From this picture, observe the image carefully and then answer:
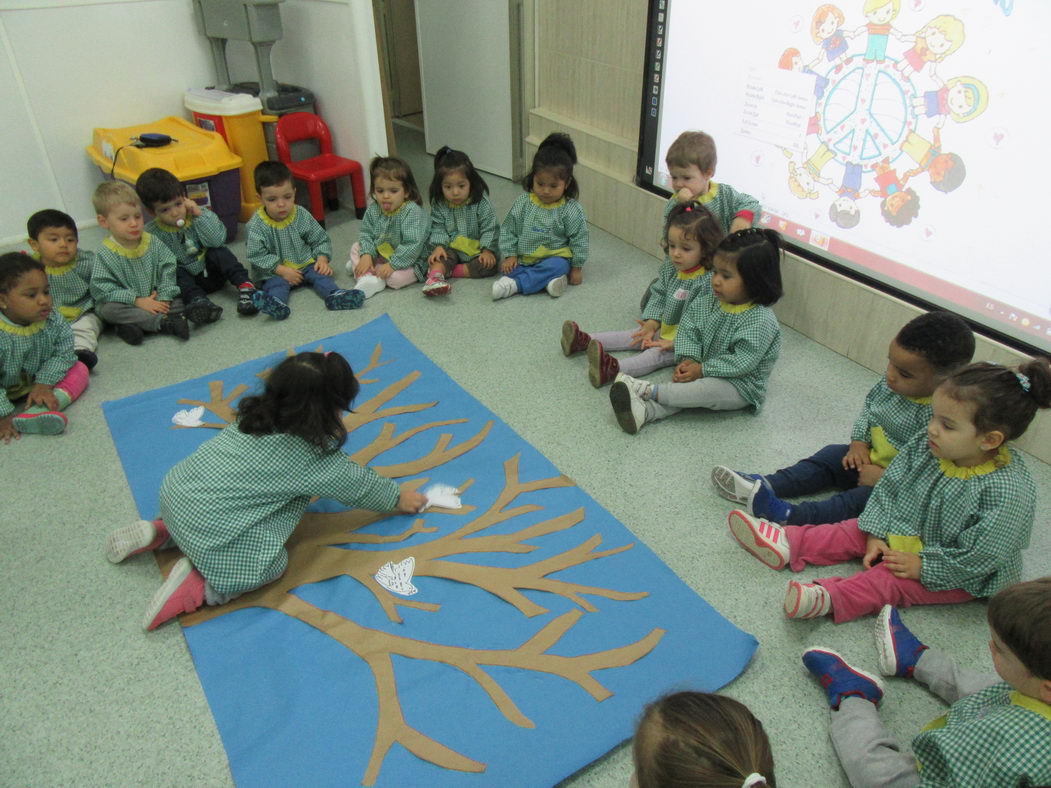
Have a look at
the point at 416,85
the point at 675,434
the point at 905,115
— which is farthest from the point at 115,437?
the point at 416,85

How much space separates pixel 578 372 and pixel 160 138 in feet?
6.88

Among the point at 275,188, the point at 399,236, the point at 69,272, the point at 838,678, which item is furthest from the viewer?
the point at 399,236

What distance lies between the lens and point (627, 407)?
2.13 metres

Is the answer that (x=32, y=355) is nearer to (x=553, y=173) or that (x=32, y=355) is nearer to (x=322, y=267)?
(x=322, y=267)

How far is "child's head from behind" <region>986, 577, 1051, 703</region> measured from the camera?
3.28 feet

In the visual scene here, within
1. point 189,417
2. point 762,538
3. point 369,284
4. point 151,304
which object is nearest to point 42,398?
point 189,417

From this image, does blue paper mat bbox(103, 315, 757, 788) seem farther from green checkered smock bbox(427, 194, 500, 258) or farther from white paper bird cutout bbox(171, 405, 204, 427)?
green checkered smock bbox(427, 194, 500, 258)

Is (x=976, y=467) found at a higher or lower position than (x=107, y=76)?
lower

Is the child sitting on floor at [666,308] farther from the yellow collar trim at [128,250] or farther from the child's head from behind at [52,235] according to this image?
the child's head from behind at [52,235]

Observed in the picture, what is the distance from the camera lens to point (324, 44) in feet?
11.1

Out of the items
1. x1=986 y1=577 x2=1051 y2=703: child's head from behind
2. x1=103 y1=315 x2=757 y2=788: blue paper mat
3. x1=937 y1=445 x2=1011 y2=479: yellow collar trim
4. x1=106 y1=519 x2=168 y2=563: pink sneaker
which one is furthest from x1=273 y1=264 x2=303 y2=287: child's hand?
x1=986 y1=577 x2=1051 y2=703: child's head from behind

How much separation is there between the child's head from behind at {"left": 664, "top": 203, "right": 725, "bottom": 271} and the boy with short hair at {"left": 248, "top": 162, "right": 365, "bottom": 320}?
1.24 meters

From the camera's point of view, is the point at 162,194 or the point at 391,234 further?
the point at 391,234

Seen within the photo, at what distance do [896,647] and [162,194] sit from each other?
106 inches
